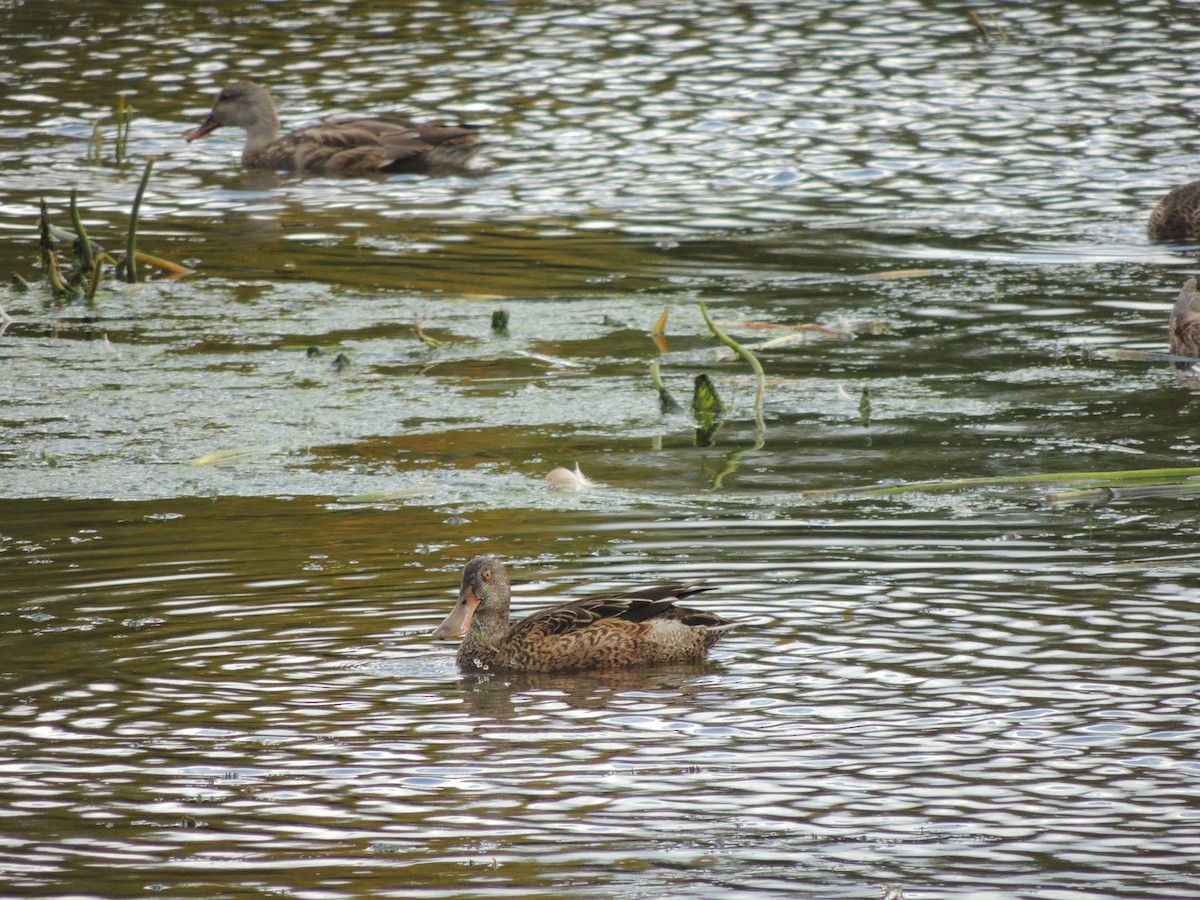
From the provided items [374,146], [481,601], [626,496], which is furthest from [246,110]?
[481,601]

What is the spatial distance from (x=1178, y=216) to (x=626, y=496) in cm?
708

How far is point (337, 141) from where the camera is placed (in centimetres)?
1877

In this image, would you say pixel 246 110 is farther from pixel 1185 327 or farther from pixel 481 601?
pixel 481 601

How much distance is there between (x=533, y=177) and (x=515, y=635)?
432 inches

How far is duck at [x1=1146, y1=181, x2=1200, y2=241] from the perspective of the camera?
14.8 meters

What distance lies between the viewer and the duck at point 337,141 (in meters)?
18.5

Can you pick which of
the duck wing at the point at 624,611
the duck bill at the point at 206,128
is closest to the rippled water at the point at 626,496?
the duck wing at the point at 624,611

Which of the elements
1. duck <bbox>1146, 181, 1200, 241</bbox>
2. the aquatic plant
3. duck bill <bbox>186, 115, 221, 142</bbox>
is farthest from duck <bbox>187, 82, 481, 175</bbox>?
duck <bbox>1146, 181, 1200, 241</bbox>

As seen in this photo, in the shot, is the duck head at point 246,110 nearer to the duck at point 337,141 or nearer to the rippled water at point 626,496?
the duck at point 337,141

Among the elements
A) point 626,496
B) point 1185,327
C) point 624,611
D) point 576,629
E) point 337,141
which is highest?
point 624,611

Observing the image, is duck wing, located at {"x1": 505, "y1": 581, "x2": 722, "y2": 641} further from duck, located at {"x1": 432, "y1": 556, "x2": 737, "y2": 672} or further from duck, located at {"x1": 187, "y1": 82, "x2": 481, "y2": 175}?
duck, located at {"x1": 187, "y1": 82, "x2": 481, "y2": 175}

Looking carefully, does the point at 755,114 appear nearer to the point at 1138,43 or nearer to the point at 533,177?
the point at 533,177

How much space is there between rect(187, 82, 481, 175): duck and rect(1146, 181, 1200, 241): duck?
641cm

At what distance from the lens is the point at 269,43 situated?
23266mm
